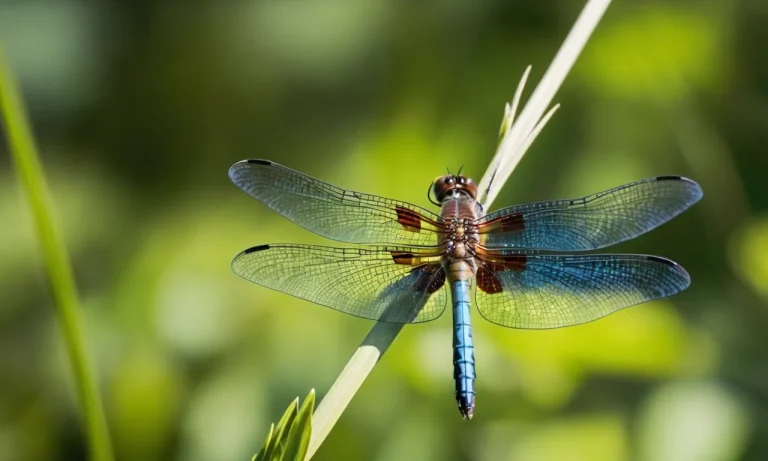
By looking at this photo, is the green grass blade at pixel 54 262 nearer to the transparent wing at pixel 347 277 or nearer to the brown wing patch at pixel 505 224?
the transparent wing at pixel 347 277

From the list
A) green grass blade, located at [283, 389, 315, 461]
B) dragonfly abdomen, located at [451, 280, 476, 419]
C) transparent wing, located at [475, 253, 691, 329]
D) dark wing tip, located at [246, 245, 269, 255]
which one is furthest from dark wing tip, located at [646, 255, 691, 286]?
green grass blade, located at [283, 389, 315, 461]

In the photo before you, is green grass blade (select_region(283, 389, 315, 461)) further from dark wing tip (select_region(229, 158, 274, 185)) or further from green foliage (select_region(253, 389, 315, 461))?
dark wing tip (select_region(229, 158, 274, 185))

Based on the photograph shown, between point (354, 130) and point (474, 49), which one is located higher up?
point (474, 49)

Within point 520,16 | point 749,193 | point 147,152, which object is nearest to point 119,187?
point 147,152

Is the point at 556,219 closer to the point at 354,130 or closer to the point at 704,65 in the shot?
the point at 354,130

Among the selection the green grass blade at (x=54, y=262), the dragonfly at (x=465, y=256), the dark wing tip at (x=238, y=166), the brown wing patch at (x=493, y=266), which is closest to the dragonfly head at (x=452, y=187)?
the dragonfly at (x=465, y=256)

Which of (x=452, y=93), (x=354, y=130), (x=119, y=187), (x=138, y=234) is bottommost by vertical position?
(x=138, y=234)

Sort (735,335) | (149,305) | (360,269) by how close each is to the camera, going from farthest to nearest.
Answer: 1. (735,335)
2. (149,305)
3. (360,269)
